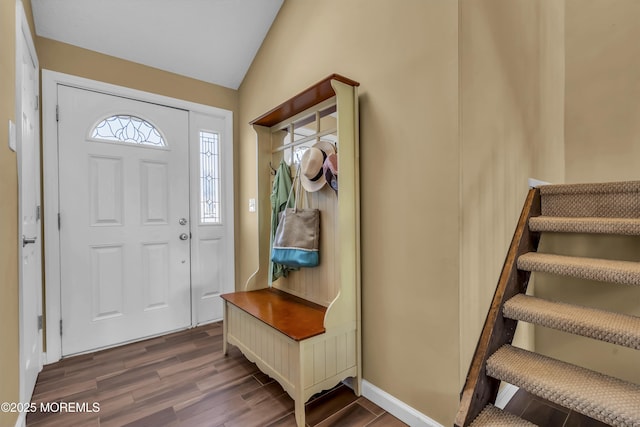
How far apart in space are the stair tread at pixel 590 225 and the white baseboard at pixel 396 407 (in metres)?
1.17

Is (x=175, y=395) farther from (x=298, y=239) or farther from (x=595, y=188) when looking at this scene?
(x=595, y=188)

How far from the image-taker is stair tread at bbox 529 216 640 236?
4.53 feet

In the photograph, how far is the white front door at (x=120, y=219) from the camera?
228 cm

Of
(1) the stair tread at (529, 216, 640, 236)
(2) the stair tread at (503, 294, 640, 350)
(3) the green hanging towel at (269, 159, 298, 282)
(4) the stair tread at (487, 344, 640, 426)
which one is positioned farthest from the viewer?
(3) the green hanging towel at (269, 159, 298, 282)

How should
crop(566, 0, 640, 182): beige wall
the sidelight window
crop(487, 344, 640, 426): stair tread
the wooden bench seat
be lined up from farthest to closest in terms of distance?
1. the sidelight window
2. crop(566, 0, 640, 182): beige wall
3. the wooden bench seat
4. crop(487, 344, 640, 426): stair tread

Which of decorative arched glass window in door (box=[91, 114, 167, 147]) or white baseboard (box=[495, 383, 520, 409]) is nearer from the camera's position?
white baseboard (box=[495, 383, 520, 409])

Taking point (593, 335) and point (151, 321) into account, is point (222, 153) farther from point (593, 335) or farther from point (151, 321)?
point (593, 335)

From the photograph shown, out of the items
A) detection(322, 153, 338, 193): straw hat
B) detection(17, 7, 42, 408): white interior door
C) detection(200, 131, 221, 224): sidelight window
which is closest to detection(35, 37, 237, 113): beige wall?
detection(17, 7, 42, 408): white interior door

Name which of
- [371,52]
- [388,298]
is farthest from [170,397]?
[371,52]

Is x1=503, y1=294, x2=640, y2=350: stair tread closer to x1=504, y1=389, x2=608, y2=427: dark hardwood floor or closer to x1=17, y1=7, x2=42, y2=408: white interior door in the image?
x1=504, y1=389, x2=608, y2=427: dark hardwood floor

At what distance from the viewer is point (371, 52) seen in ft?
5.63

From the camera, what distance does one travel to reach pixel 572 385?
3.67ft

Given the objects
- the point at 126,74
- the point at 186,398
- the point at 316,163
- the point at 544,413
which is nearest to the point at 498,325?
the point at 544,413

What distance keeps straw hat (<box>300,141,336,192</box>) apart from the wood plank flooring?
1292mm
